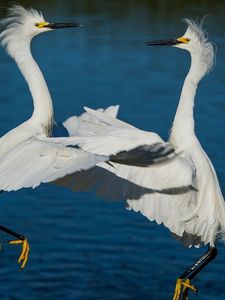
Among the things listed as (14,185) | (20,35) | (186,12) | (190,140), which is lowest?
(14,185)

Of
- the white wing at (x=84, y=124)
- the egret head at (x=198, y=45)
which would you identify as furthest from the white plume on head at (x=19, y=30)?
the egret head at (x=198, y=45)

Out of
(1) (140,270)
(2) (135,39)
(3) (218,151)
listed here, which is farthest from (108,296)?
(2) (135,39)

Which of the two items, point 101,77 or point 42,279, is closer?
point 42,279

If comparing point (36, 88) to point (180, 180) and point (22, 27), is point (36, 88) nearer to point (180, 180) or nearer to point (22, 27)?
point (22, 27)

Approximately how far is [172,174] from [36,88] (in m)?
2.36

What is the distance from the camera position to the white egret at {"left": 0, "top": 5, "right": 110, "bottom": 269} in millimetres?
6902

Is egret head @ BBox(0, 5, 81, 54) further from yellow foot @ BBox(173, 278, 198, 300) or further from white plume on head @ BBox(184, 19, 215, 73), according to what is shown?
yellow foot @ BBox(173, 278, 198, 300)

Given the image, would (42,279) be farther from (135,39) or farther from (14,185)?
(135,39)

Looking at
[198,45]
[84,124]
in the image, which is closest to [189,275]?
[84,124]

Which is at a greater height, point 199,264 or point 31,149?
point 31,149

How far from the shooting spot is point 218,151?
1196cm

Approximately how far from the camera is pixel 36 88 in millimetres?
9328

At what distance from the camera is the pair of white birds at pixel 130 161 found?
704 centimetres

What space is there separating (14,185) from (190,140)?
5.94 ft
